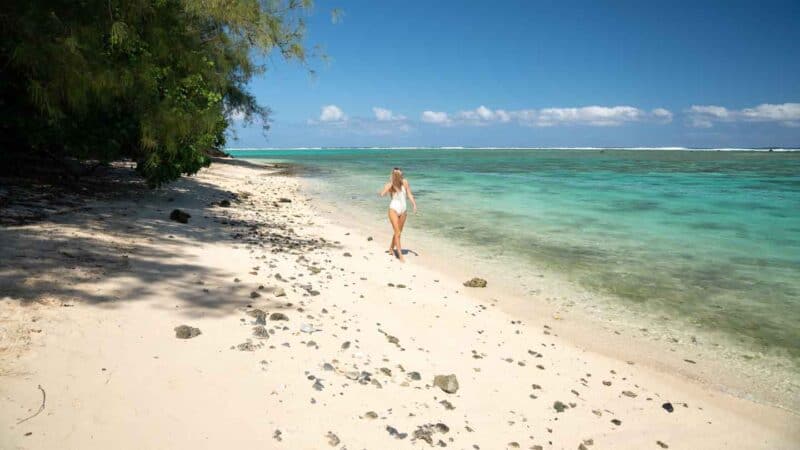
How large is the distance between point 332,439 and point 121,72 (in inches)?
334

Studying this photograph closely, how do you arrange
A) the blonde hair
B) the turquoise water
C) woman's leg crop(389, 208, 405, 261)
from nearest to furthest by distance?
the turquoise water → woman's leg crop(389, 208, 405, 261) → the blonde hair

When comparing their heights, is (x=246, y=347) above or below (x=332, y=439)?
above

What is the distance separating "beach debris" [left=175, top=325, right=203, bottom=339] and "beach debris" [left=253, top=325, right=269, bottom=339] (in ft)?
1.91

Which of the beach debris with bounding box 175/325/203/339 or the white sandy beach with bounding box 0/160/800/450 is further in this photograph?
the beach debris with bounding box 175/325/203/339

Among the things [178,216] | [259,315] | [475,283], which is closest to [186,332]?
[259,315]

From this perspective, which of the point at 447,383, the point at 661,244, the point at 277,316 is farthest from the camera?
the point at 661,244

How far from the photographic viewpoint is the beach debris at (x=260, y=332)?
5.07 metres

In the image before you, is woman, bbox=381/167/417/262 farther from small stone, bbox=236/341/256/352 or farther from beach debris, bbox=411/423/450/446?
beach debris, bbox=411/423/450/446

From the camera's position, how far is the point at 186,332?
4.79 metres

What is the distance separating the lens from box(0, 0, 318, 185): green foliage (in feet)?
23.6

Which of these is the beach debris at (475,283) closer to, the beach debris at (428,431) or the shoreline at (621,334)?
the shoreline at (621,334)

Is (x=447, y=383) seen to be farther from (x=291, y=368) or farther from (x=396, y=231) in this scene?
(x=396, y=231)

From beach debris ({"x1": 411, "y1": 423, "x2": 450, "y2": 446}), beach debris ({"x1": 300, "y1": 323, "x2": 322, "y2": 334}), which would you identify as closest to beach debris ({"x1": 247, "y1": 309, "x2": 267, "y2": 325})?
beach debris ({"x1": 300, "y1": 323, "x2": 322, "y2": 334})

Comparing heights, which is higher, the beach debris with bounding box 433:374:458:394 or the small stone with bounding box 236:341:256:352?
the small stone with bounding box 236:341:256:352
